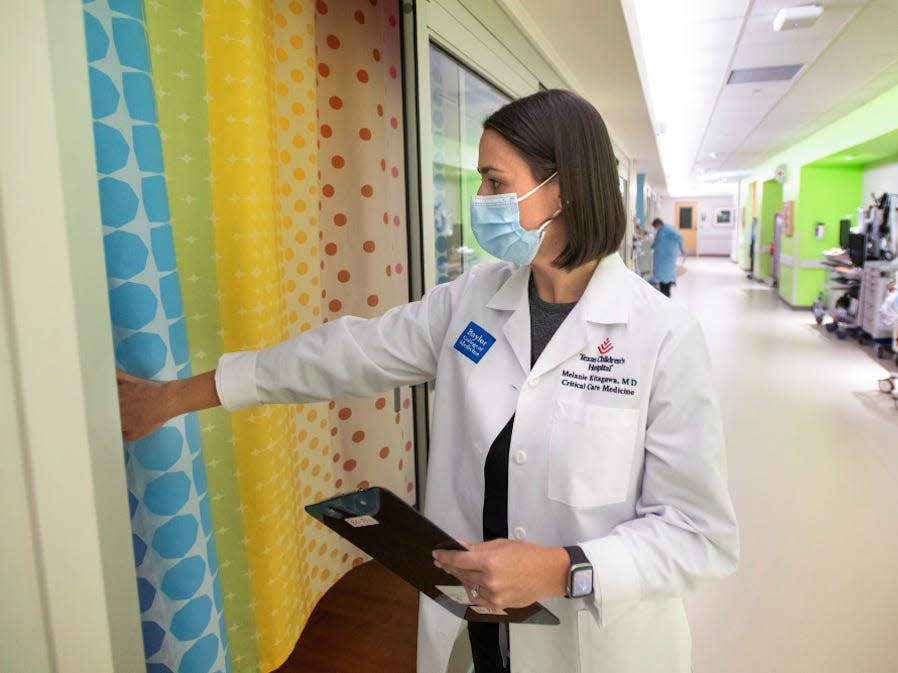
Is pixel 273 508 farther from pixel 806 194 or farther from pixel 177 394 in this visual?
pixel 806 194

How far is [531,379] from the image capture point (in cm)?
122

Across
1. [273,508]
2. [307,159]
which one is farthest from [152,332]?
[307,159]

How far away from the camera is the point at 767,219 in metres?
15.9

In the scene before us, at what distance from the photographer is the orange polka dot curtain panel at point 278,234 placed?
1489 mm

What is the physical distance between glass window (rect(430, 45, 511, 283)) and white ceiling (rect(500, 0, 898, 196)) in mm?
768

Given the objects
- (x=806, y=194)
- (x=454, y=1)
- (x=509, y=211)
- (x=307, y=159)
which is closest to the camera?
(x=509, y=211)

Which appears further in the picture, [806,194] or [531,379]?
[806,194]

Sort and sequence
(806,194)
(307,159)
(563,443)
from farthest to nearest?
1. (806,194)
2. (307,159)
3. (563,443)

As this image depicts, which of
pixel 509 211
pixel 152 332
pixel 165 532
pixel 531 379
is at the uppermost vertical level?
pixel 509 211

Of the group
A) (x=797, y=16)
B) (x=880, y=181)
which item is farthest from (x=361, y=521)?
(x=880, y=181)

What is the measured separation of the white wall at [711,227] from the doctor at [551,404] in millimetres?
26810

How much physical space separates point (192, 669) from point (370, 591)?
1.81 metres

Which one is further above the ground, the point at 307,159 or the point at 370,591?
the point at 307,159

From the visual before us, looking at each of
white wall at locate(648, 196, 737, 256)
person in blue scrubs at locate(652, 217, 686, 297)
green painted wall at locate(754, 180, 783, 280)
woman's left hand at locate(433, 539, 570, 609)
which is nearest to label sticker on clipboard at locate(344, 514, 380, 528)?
woman's left hand at locate(433, 539, 570, 609)
